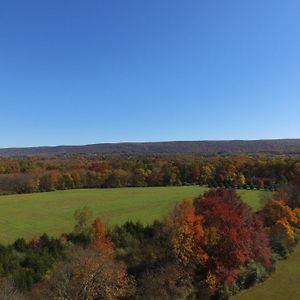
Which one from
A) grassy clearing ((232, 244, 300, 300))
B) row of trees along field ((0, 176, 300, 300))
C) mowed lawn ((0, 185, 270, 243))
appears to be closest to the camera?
row of trees along field ((0, 176, 300, 300))

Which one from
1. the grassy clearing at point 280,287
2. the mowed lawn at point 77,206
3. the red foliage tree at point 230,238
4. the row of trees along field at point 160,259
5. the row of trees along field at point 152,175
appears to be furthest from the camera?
the row of trees along field at point 152,175

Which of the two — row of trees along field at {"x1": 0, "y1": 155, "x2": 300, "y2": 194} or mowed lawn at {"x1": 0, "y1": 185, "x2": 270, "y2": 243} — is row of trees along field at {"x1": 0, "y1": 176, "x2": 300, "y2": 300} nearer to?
mowed lawn at {"x1": 0, "y1": 185, "x2": 270, "y2": 243}

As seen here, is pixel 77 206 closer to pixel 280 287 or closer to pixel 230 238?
pixel 230 238

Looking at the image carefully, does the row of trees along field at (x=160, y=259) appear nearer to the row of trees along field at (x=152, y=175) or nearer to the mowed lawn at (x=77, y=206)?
the mowed lawn at (x=77, y=206)

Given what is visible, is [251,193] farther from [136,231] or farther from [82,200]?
[136,231]

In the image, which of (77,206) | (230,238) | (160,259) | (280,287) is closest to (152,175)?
(77,206)

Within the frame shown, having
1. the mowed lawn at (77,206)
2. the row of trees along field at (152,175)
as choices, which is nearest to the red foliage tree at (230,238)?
the mowed lawn at (77,206)

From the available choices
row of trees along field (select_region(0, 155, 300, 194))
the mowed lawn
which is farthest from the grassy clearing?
row of trees along field (select_region(0, 155, 300, 194))
